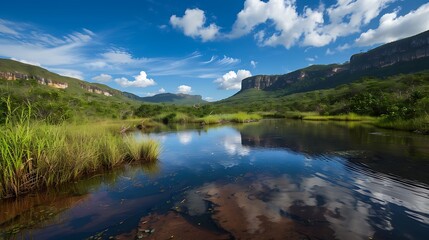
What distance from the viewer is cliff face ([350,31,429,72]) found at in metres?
129

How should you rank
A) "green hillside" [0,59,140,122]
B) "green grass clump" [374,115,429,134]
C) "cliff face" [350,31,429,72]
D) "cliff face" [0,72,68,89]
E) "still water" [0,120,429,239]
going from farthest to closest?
A: "cliff face" [350,31,429,72] < "cliff face" [0,72,68,89] < "green hillside" [0,59,140,122] < "green grass clump" [374,115,429,134] < "still water" [0,120,429,239]

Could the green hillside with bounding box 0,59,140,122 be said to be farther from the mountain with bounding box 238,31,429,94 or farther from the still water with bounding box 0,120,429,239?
the mountain with bounding box 238,31,429,94

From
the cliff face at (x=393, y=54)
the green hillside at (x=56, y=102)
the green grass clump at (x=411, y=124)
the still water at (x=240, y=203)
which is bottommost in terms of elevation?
the still water at (x=240, y=203)

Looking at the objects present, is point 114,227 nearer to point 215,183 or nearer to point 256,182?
point 215,183

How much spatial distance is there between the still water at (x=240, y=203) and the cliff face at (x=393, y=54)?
15772 centimetres

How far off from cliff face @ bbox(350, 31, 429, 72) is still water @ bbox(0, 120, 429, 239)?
158 m

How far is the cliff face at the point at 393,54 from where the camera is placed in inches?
5084

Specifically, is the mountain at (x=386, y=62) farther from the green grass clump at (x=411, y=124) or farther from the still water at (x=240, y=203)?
the still water at (x=240, y=203)

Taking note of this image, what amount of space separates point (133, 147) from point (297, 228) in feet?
32.3

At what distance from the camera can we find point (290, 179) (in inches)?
367

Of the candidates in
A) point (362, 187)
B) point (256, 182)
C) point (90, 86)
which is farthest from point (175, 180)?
point (90, 86)

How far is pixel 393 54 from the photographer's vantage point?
482 feet

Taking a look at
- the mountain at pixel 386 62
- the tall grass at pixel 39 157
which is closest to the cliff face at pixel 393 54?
the mountain at pixel 386 62

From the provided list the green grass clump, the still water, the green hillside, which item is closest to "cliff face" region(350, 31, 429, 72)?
the green grass clump
